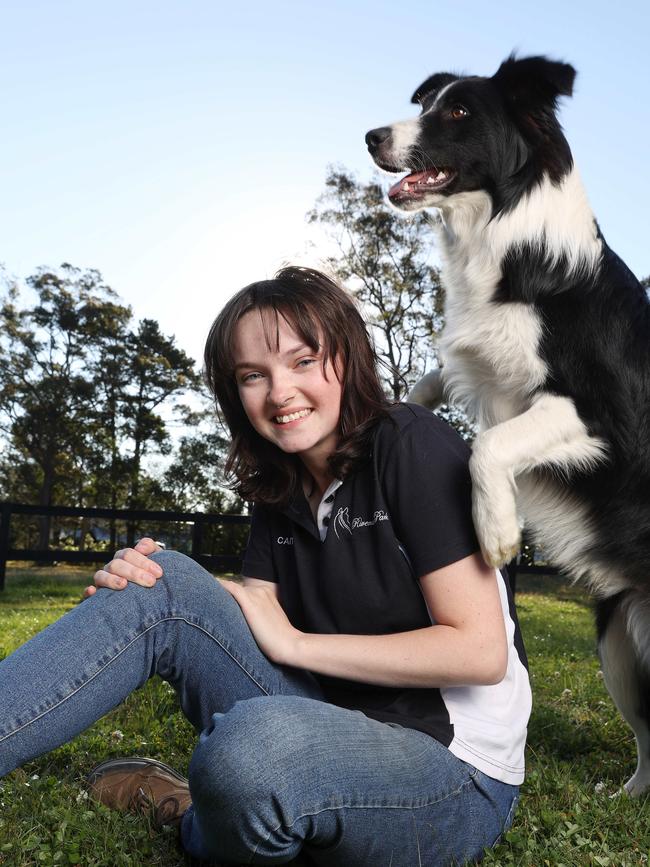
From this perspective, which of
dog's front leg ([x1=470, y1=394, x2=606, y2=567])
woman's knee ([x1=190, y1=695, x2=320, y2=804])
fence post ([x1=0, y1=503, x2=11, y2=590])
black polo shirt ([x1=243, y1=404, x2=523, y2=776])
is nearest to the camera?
woman's knee ([x1=190, y1=695, x2=320, y2=804])

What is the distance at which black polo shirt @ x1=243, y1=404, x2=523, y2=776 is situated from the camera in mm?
1907

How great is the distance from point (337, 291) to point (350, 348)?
195 mm

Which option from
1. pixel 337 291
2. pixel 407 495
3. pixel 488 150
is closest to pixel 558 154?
pixel 488 150

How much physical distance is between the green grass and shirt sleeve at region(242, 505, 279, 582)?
75 cm

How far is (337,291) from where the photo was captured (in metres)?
2.28

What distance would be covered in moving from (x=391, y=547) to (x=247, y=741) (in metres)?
0.57

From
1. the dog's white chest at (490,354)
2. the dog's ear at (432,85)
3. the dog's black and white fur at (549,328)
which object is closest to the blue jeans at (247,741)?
the dog's black and white fur at (549,328)

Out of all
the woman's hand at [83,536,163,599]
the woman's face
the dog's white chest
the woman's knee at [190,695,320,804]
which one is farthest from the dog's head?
the woman's knee at [190,695,320,804]

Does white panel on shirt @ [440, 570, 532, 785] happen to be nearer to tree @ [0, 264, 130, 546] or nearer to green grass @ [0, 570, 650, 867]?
green grass @ [0, 570, 650, 867]

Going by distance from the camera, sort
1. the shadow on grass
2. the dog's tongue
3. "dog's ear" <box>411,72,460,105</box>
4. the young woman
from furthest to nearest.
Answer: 1. the shadow on grass
2. "dog's ear" <box>411,72,460,105</box>
3. the dog's tongue
4. the young woman

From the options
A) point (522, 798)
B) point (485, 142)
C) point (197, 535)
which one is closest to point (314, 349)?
point (485, 142)

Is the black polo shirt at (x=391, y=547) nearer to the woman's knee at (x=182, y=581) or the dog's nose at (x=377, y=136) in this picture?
the woman's knee at (x=182, y=581)

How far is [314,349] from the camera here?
83.7 inches

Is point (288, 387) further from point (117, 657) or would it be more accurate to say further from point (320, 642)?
point (117, 657)
